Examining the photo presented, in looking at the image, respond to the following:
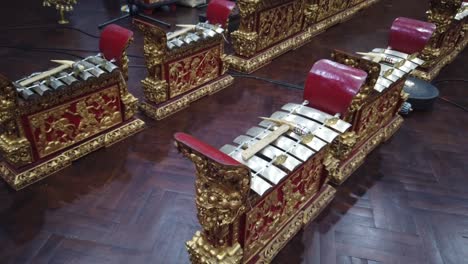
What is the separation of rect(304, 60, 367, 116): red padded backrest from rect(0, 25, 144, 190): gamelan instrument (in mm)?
1425

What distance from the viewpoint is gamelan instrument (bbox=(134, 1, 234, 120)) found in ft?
9.48

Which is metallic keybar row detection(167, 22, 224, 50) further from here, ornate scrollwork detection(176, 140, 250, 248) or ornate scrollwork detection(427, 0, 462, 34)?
ornate scrollwork detection(427, 0, 462, 34)

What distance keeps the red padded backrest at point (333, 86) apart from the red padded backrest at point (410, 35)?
3.40 feet

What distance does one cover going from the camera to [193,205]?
226 cm

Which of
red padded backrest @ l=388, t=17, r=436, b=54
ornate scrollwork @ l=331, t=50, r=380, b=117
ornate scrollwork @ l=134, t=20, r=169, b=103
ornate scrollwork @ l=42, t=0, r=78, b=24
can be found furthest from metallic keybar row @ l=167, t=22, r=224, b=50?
ornate scrollwork @ l=42, t=0, r=78, b=24

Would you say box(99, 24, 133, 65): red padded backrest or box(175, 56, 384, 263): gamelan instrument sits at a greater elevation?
box(99, 24, 133, 65): red padded backrest

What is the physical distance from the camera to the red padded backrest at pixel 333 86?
6.73 feet

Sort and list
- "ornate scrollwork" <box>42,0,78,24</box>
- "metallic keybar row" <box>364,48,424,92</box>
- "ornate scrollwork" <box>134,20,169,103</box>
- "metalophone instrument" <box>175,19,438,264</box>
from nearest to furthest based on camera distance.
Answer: "metalophone instrument" <box>175,19,438,264</box>
"metallic keybar row" <box>364,48,424,92</box>
"ornate scrollwork" <box>134,20,169,103</box>
"ornate scrollwork" <box>42,0,78,24</box>

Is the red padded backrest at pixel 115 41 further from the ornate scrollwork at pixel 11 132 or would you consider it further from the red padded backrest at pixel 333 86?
the red padded backrest at pixel 333 86

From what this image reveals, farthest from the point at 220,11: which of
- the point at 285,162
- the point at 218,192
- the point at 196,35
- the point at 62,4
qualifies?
the point at 62,4

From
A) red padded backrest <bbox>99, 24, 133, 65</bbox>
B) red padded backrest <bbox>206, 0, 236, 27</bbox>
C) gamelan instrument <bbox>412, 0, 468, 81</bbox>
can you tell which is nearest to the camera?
red padded backrest <bbox>99, 24, 133, 65</bbox>

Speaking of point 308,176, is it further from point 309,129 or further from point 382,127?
point 382,127

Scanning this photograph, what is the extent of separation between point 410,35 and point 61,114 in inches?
105

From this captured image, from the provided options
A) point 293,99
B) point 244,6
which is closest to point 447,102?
point 293,99
